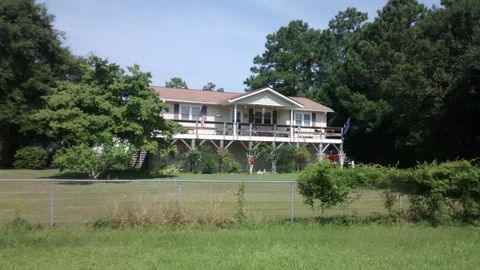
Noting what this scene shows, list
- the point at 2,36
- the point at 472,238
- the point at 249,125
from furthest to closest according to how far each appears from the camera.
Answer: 1. the point at 249,125
2. the point at 2,36
3. the point at 472,238

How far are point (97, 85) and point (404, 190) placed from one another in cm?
2038

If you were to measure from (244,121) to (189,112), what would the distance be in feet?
15.8

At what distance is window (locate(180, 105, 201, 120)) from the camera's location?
41.3 meters

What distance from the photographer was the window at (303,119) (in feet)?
152

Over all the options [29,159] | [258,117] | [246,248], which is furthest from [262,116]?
[246,248]

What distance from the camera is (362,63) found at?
156 feet

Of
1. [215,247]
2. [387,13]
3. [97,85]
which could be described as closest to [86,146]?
[97,85]

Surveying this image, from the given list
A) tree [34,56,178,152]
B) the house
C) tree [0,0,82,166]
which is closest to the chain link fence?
tree [34,56,178,152]

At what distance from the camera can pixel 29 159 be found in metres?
35.1

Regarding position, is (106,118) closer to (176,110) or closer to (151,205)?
(176,110)

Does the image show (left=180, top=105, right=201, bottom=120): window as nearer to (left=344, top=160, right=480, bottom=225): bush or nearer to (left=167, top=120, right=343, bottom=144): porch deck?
(left=167, top=120, right=343, bottom=144): porch deck

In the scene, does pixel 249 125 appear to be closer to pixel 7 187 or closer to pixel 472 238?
pixel 7 187

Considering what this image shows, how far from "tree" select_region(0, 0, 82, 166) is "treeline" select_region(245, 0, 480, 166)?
76.9 ft

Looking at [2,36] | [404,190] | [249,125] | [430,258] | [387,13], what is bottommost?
[430,258]
